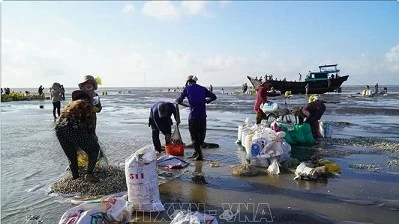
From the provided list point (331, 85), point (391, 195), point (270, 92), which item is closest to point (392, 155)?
point (391, 195)

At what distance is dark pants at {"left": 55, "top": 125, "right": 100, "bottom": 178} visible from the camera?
490cm

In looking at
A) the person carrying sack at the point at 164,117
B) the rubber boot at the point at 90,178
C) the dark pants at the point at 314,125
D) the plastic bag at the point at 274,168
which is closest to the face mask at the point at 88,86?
the rubber boot at the point at 90,178

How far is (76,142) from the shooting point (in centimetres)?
496

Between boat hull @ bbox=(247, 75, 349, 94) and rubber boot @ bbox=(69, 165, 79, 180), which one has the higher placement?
boat hull @ bbox=(247, 75, 349, 94)

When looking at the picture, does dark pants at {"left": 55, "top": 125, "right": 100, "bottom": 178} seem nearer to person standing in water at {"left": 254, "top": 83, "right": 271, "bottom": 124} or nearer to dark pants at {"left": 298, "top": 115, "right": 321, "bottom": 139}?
person standing in water at {"left": 254, "top": 83, "right": 271, "bottom": 124}

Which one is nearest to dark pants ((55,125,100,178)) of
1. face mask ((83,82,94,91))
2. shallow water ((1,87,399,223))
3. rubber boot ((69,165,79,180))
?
rubber boot ((69,165,79,180))

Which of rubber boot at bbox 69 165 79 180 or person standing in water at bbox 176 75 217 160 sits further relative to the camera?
person standing in water at bbox 176 75 217 160

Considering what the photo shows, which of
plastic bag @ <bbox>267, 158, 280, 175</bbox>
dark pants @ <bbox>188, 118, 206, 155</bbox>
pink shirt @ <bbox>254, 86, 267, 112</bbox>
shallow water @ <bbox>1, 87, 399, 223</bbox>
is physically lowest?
shallow water @ <bbox>1, 87, 399, 223</bbox>

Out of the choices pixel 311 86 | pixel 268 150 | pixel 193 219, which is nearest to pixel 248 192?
pixel 268 150

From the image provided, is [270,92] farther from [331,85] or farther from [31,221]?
[331,85]

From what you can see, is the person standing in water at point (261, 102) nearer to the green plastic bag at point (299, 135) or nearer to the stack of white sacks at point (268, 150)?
the green plastic bag at point (299, 135)

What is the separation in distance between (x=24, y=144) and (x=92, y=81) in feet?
17.4

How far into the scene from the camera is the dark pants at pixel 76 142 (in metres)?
4.90

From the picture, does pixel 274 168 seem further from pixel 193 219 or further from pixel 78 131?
pixel 78 131
